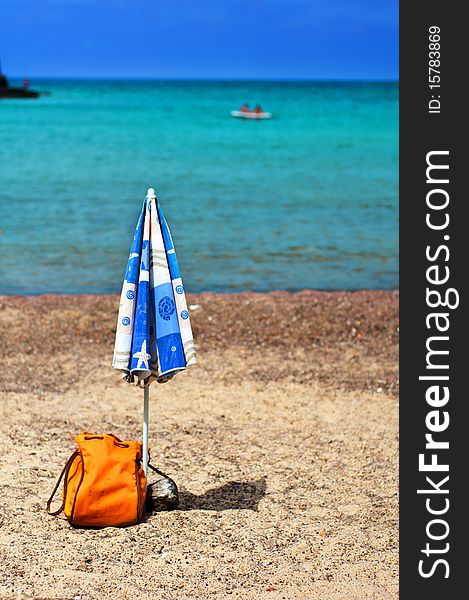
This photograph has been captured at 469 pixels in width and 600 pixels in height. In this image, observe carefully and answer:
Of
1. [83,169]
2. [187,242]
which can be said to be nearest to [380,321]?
[187,242]

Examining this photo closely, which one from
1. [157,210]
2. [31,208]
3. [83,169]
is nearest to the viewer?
[157,210]

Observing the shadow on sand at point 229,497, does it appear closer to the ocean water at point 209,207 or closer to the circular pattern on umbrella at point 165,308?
the circular pattern on umbrella at point 165,308

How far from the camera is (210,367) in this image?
9391mm

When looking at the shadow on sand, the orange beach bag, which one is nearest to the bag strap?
the orange beach bag

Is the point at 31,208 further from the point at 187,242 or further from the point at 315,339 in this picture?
the point at 315,339

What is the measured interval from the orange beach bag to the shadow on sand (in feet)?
1.75

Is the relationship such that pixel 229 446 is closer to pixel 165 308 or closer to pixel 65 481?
pixel 65 481

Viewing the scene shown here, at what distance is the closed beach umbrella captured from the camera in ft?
18.6

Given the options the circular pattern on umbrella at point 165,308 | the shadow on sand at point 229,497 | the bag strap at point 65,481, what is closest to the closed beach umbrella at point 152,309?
the circular pattern on umbrella at point 165,308

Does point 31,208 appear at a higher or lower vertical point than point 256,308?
higher

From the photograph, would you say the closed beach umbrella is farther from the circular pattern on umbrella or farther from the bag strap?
the bag strap

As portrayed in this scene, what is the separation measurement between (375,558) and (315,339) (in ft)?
15.7

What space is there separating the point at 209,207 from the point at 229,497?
15592 mm

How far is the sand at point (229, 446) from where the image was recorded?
534cm
